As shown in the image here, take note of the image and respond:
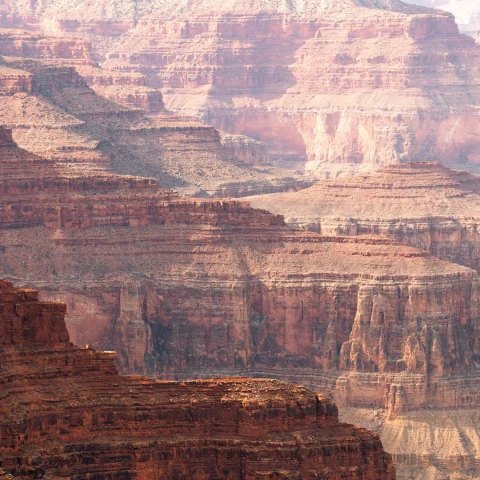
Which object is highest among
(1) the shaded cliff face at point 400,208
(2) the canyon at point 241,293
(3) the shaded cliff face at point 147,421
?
(3) the shaded cliff face at point 147,421

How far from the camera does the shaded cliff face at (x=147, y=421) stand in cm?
6806

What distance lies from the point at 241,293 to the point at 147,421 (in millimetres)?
40594

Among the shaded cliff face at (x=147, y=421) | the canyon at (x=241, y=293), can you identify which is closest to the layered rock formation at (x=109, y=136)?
the canyon at (x=241, y=293)

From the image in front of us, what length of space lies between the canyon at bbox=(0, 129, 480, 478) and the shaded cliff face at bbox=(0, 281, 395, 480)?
3329cm

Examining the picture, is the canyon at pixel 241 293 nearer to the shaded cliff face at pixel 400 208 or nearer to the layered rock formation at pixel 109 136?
the shaded cliff face at pixel 400 208

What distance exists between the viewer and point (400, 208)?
139 meters

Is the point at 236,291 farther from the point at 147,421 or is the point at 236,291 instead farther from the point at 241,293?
the point at 147,421

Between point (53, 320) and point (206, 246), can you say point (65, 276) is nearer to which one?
point (206, 246)

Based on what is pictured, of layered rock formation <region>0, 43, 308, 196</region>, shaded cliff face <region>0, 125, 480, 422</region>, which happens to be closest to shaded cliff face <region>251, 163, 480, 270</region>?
layered rock formation <region>0, 43, 308, 196</region>

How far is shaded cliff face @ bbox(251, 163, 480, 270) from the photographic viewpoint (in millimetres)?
136250

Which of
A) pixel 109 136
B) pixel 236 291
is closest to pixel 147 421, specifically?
pixel 236 291

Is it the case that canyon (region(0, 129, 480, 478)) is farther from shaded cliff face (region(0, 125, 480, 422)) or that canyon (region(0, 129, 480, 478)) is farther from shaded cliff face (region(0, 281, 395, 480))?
shaded cliff face (region(0, 281, 395, 480))

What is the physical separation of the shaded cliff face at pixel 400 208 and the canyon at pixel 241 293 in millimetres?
22169

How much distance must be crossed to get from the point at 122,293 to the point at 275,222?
666cm
